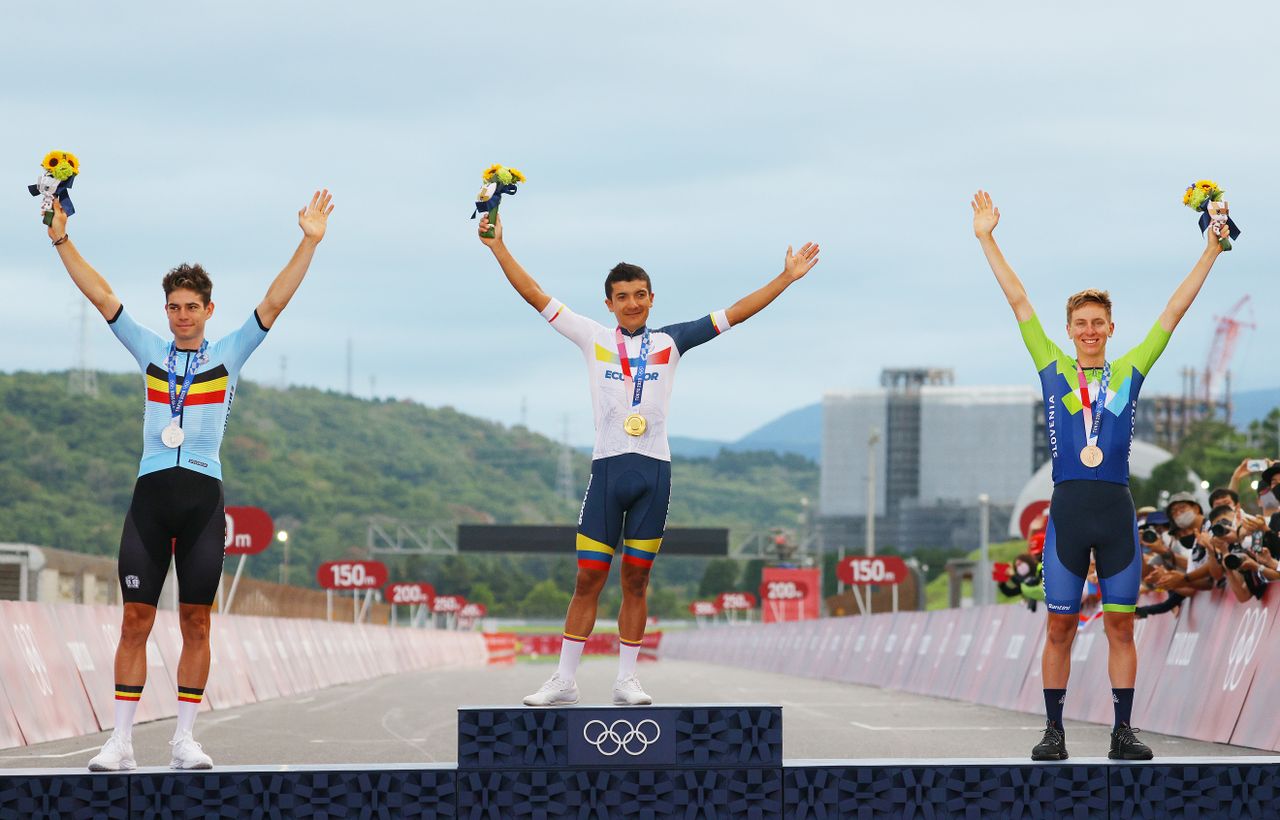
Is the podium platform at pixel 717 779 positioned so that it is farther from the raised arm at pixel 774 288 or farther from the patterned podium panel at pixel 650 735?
→ the raised arm at pixel 774 288

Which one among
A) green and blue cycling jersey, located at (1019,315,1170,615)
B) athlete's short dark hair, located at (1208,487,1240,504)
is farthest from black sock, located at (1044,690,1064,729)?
athlete's short dark hair, located at (1208,487,1240,504)

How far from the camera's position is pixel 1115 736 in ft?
27.2

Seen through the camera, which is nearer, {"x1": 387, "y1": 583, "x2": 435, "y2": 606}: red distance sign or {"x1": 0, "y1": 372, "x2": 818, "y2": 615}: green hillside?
{"x1": 387, "y1": 583, "x2": 435, "y2": 606}: red distance sign

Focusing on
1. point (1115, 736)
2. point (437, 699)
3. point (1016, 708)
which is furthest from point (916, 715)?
point (1115, 736)

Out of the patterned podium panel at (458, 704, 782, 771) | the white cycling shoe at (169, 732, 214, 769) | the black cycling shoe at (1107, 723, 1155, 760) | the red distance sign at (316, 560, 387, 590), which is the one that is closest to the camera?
the patterned podium panel at (458, 704, 782, 771)

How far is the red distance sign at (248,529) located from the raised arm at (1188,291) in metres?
26.7

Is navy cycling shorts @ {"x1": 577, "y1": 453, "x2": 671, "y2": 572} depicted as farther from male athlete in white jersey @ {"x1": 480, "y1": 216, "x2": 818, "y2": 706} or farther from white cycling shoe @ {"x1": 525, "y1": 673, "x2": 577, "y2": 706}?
white cycling shoe @ {"x1": 525, "y1": 673, "x2": 577, "y2": 706}

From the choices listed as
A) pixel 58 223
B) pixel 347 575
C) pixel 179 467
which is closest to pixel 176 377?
pixel 179 467

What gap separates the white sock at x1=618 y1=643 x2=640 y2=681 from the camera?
8.70 meters

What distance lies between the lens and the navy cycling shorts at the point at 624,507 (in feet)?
29.0

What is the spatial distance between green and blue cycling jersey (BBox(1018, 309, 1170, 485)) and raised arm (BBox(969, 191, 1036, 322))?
0.10 m

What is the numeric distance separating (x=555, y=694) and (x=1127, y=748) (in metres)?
2.70

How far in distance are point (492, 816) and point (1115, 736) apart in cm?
295

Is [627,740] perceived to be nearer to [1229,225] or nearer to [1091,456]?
[1091,456]
